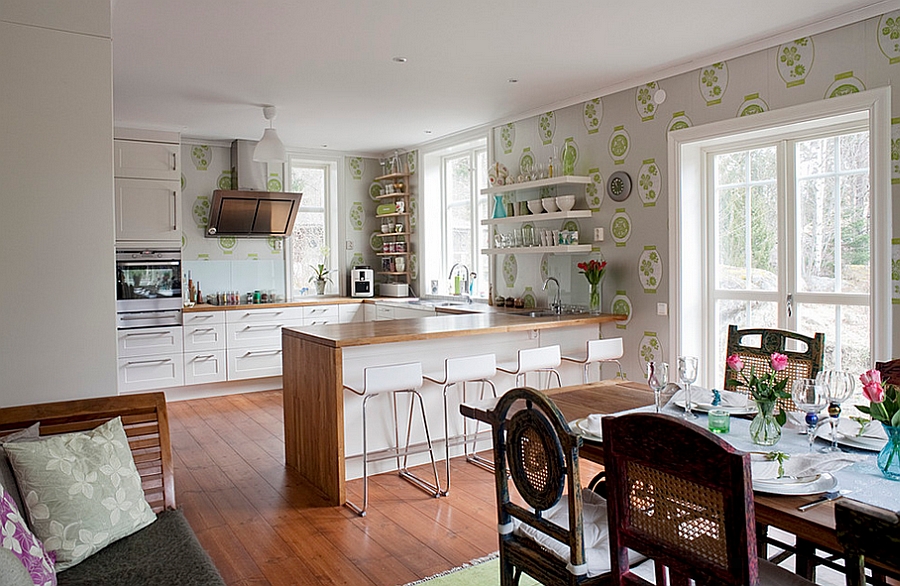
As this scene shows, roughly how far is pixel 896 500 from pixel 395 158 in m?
6.59

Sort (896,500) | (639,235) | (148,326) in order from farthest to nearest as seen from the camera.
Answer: (148,326), (639,235), (896,500)

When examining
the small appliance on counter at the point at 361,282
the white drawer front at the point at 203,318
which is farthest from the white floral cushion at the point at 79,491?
the small appliance on counter at the point at 361,282

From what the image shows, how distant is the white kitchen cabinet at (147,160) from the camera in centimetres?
600

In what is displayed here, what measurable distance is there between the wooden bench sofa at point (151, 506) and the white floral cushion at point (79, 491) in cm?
5

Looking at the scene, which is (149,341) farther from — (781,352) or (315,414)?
(781,352)

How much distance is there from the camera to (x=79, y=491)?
1.99 metres

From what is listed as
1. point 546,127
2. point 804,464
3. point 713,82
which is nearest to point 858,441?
point 804,464

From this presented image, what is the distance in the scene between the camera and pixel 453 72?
4.46m

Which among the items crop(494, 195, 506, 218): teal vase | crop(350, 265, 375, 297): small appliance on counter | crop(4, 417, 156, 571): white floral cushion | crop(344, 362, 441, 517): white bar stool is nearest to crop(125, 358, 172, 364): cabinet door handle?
crop(350, 265, 375, 297): small appliance on counter

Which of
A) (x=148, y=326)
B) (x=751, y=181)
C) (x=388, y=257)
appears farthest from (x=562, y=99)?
(x=148, y=326)

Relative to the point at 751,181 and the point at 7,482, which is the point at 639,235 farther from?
the point at 7,482

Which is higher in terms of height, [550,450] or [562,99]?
[562,99]

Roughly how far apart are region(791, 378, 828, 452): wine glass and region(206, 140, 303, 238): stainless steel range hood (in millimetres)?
5677

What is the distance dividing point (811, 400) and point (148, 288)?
18.7 feet
